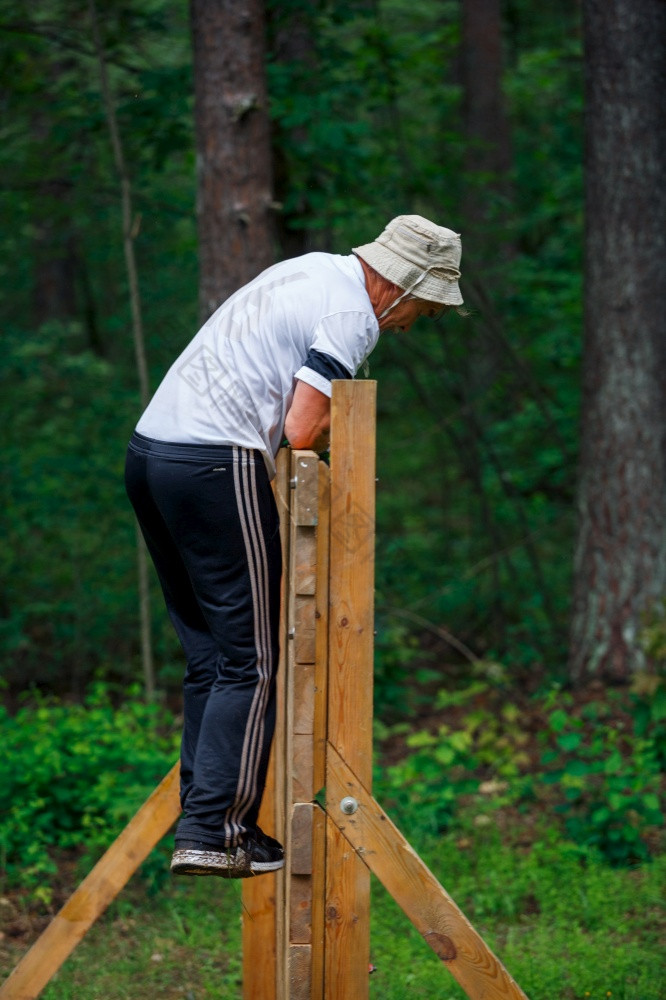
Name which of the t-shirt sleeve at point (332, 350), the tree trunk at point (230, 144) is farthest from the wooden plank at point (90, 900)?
the tree trunk at point (230, 144)

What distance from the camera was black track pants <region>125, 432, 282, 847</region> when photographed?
8.82 feet

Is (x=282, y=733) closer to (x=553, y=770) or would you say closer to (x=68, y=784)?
(x=68, y=784)

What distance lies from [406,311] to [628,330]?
3.74 m

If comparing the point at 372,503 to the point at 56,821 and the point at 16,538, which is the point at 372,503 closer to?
the point at 56,821

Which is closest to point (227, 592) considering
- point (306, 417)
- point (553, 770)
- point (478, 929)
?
point (306, 417)

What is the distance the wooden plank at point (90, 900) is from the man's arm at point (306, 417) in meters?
1.34

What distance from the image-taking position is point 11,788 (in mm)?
4723

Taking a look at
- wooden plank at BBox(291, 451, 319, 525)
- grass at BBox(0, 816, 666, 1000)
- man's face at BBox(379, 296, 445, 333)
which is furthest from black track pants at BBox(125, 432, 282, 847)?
grass at BBox(0, 816, 666, 1000)

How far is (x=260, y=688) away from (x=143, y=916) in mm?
2220

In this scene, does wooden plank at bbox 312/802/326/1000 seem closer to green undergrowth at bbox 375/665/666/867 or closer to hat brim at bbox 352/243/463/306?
hat brim at bbox 352/243/463/306

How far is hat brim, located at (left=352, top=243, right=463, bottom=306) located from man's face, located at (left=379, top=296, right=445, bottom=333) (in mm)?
25

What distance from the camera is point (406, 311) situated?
9.46 feet

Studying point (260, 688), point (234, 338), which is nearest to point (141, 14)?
point (234, 338)

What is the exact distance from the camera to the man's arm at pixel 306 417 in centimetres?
267
